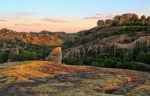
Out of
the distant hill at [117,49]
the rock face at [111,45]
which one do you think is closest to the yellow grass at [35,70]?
the distant hill at [117,49]

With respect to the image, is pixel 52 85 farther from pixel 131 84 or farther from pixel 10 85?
pixel 131 84

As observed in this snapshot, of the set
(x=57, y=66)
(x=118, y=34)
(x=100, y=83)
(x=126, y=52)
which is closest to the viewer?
(x=100, y=83)

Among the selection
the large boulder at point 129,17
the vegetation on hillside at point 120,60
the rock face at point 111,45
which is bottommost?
the vegetation on hillside at point 120,60

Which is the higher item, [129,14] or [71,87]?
[129,14]

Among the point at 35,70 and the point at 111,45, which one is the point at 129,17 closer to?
the point at 111,45

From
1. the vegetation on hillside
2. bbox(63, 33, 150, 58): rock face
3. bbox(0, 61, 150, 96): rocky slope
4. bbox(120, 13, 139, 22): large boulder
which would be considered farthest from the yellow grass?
bbox(120, 13, 139, 22): large boulder

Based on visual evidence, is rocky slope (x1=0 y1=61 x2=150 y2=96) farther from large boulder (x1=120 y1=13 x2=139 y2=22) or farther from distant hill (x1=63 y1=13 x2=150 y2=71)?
large boulder (x1=120 y1=13 x2=139 y2=22)

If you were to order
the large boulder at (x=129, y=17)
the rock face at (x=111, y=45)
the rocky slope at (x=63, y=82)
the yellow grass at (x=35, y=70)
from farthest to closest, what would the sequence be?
1. the large boulder at (x=129, y=17)
2. the rock face at (x=111, y=45)
3. the yellow grass at (x=35, y=70)
4. the rocky slope at (x=63, y=82)

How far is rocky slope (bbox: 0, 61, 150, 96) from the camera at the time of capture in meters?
26.8

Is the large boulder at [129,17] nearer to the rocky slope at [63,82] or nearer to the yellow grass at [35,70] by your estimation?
the rocky slope at [63,82]

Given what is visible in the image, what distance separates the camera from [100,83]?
1228 inches

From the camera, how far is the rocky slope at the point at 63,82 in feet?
87.9

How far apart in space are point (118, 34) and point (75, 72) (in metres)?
51.3

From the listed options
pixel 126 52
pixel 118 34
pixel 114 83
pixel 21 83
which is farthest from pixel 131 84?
pixel 118 34
